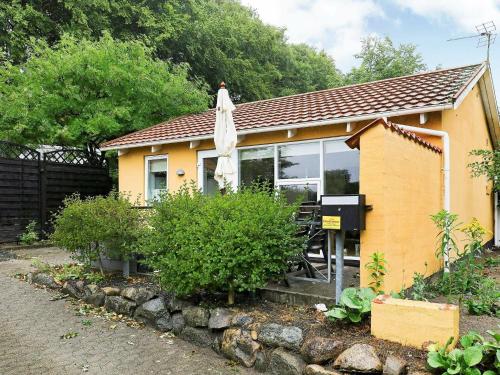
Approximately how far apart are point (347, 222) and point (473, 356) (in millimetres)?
1688

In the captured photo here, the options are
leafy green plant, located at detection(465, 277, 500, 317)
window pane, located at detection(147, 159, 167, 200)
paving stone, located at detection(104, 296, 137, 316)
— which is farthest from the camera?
window pane, located at detection(147, 159, 167, 200)

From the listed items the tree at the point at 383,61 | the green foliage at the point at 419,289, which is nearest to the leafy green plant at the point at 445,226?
the green foliage at the point at 419,289

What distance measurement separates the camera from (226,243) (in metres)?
4.73

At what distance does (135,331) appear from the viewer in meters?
5.41

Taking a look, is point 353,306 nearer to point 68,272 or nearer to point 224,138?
point 224,138

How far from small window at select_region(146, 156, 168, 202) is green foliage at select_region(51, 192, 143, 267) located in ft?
13.5

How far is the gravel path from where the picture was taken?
4.25 meters

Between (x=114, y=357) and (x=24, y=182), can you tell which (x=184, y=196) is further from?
(x=24, y=182)

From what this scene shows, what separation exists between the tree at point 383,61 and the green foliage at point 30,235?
26491 mm

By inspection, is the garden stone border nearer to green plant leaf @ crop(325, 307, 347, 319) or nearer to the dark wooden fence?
green plant leaf @ crop(325, 307, 347, 319)

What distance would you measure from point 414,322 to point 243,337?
1.81m

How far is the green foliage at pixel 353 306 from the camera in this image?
4113 mm

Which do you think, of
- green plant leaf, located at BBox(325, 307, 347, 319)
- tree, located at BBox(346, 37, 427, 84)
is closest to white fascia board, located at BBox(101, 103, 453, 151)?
green plant leaf, located at BBox(325, 307, 347, 319)

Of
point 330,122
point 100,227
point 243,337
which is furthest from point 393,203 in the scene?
point 100,227
